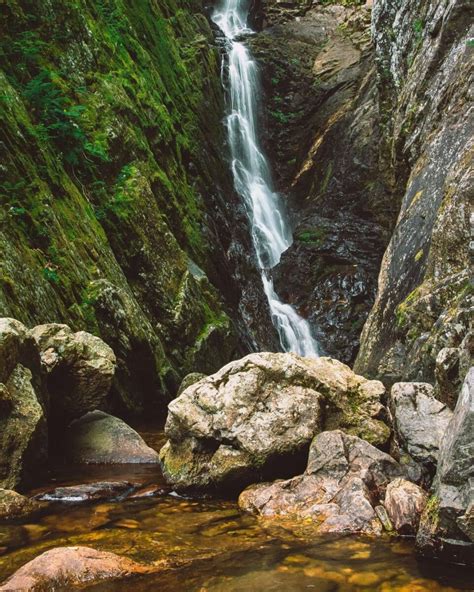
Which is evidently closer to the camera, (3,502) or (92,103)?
(3,502)

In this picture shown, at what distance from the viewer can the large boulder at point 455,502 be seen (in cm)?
353

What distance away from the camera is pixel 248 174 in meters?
21.7

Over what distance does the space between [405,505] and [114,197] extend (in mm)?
9716

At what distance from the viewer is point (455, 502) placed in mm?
3564

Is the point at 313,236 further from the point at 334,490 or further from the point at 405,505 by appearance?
the point at 405,505

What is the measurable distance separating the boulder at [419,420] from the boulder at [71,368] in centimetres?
369

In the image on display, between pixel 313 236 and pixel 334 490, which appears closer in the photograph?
pixel 334 490

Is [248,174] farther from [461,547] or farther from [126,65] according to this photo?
[461,547]

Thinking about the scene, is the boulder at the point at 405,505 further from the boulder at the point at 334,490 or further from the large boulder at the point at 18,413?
the large boulder at the point at 18,413

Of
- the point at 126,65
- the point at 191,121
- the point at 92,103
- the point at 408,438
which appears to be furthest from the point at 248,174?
the point at 408,438

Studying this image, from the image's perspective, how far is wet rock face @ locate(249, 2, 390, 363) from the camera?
A: 1816 cm

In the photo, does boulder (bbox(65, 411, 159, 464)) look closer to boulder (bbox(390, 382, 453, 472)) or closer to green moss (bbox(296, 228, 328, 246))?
boulder (bbox(390, 382, 453, 472))

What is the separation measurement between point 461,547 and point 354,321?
1412 cm

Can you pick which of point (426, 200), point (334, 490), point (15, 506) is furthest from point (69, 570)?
point (426, 200)
